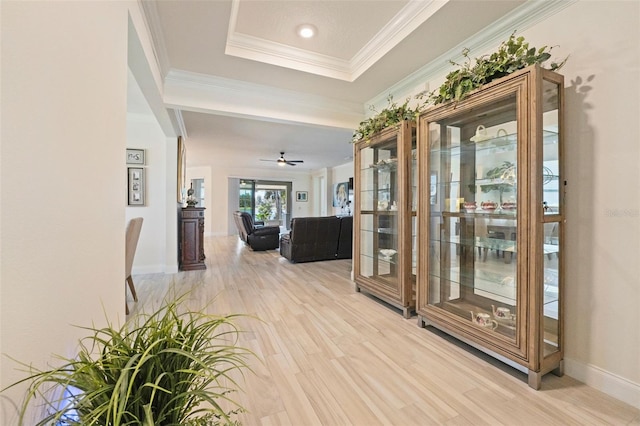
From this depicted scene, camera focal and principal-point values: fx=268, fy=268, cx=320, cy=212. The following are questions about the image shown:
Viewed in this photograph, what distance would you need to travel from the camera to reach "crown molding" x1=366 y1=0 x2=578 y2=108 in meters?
1.85

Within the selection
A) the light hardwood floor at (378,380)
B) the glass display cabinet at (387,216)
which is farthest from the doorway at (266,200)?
the light hardwood floor at (378,380)

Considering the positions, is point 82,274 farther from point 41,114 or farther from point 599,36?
point 599,36

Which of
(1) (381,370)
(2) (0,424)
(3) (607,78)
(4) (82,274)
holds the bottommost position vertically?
(1) (381,370)

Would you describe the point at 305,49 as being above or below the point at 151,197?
above

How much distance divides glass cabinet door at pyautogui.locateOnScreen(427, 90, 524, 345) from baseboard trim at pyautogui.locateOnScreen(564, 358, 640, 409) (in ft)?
1.25

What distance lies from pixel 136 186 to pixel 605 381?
5498 mm

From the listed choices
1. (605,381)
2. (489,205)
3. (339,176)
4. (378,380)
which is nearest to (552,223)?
(489,205)

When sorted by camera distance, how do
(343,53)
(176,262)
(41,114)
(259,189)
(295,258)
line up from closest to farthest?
(41,114), (343,53), (176,262), (295,258), (259,189)

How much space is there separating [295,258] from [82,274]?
13.8ft

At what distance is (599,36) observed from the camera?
1.62 m

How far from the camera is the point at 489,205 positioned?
2039mm

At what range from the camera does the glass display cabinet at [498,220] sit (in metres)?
1.60

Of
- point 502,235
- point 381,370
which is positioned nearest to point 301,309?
point 381,370

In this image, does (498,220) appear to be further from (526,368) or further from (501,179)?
(526,368)
